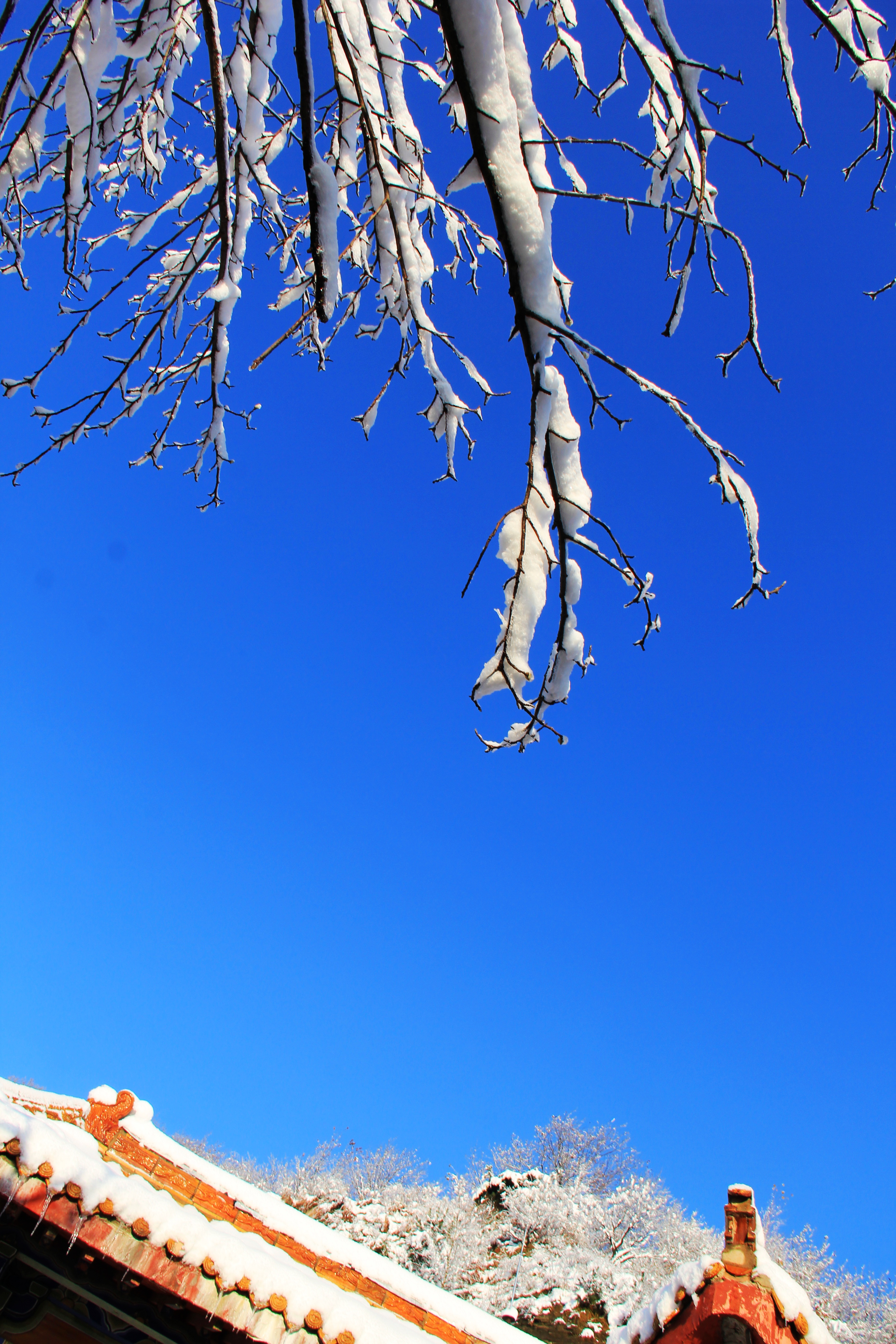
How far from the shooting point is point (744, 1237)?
404 centimetres

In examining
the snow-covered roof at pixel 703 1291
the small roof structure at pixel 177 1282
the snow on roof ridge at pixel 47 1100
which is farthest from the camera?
the snow on roof ridge at pixel 47 1100

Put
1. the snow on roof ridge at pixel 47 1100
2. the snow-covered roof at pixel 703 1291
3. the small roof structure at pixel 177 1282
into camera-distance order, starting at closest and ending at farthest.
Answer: the small roof structure at pixel 177 1282
the snow-covered roof at pixel 703 1291
the snow on roof ridge at pixel 47 1100

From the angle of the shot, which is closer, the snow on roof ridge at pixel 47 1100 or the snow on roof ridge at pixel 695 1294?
the snow on roof ridge at pixel 695 1294

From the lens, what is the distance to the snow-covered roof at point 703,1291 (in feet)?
11.7

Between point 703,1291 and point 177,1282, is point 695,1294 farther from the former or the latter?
point 177,1282

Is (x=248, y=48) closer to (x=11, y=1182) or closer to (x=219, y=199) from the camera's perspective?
(x=219, y=199)

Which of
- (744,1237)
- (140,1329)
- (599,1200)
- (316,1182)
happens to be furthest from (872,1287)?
(140,1329)

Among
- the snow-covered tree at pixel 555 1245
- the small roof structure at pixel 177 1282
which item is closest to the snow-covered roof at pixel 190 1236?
the small roof structure at pixel 177 1282

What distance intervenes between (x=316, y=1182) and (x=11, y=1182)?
30.6 meters

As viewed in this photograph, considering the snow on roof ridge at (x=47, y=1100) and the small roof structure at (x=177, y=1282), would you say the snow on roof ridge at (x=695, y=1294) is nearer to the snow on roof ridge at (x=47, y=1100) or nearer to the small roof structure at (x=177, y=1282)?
the small roof structure at (x=177, y=1282)

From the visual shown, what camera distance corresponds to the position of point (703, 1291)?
3783 mm

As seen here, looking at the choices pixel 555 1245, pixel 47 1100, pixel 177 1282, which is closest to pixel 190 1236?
pixel 177 1282

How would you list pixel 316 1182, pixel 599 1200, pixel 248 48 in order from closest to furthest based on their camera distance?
pixel 248 48, pixel 599 1200, pixel 316 1182

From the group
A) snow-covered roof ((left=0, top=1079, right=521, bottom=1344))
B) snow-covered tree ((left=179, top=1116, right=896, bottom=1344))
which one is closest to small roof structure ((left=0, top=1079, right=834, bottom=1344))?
snow-covered roof ((left=0, top=1079, right=521, bottom=1344))
